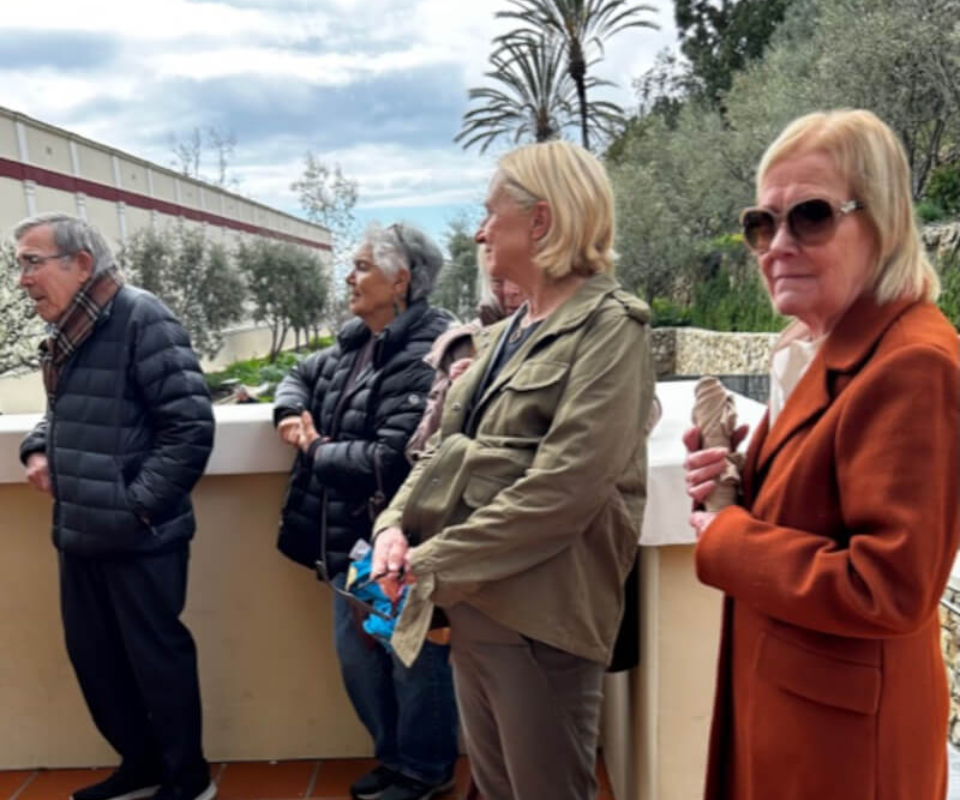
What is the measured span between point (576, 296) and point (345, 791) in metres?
1.85

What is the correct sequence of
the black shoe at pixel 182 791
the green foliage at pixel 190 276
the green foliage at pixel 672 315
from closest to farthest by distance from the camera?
the black shoe at pixel 182 791
the green foliage at pixel 190 276
the green foliage at pixel 672 315

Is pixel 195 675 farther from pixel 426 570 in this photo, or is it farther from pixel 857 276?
pixel 857 276

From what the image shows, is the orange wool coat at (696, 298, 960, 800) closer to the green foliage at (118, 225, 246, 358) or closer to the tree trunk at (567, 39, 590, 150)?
the green foliage at (118, 225, 246, 358)

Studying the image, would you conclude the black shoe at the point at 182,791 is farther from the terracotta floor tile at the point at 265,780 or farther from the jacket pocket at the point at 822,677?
the jacket pocket at the point at 822,677

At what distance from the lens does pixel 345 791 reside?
8.36 feet

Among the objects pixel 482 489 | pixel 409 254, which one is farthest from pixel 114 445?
pixel 482 489

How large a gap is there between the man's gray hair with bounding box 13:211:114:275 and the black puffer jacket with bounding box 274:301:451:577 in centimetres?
62

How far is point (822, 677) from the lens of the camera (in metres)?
1.03

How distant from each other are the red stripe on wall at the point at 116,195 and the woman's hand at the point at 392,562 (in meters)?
20.0

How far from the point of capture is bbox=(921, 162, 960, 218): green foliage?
52.0ft

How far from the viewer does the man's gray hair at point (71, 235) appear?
7.13 ft

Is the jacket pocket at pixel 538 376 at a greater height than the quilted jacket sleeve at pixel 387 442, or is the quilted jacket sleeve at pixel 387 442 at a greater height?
the jacket pocket at pixel 538 376

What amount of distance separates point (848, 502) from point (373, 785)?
6.54 ft

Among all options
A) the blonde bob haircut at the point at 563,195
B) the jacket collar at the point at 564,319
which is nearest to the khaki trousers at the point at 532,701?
the jacket collar at the point at 564,319
